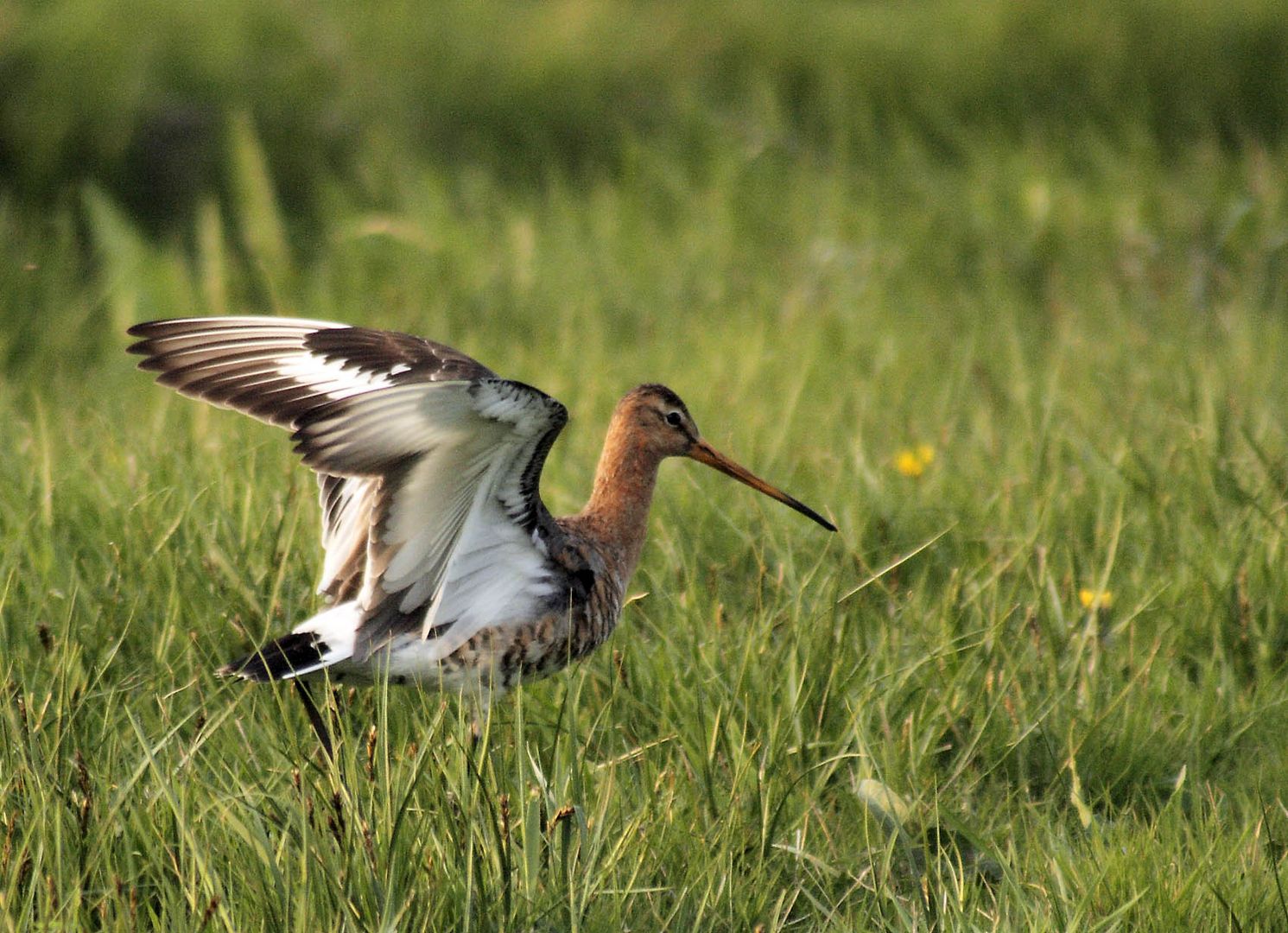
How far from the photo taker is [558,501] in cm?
500

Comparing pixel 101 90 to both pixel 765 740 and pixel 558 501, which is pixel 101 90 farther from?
pixel 765 740

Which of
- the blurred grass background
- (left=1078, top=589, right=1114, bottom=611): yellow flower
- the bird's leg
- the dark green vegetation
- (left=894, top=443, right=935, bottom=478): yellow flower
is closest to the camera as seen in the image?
the dark green vegetation

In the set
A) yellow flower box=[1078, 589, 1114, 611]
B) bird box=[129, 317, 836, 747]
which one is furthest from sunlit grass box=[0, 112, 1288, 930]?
bird box=[129, 317, 836, 747]

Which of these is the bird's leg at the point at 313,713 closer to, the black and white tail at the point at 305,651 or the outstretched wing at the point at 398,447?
the black and white tail at the point at 305,651

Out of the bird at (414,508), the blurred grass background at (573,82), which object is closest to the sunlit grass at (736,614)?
the bird at (414,508)

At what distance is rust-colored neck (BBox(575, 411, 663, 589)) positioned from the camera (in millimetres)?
4223

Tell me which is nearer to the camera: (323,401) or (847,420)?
(323,401)

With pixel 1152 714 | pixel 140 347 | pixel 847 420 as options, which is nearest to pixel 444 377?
pixel 140 347

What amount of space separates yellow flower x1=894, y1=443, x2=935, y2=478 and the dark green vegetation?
0.05m

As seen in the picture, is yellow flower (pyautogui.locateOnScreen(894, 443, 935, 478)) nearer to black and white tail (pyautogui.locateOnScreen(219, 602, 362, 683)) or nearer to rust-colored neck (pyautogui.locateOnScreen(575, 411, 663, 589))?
rust-colored neck (pyautogui.locateOnScreen(575, 411, 663, 589))

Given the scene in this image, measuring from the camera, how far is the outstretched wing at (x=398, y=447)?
336 cm

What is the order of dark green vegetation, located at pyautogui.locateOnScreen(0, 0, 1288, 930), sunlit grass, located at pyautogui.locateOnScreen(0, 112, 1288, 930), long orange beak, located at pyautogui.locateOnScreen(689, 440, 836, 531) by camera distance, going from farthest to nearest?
long orange beak, located at pyautogui.locateOnScreen(689, 440, 836, 531) → dark green vegetation, located at pyautogui.locateOnScreen(0, 0, 1288, 930) → sunlit grass, located at pyautogui.locateOnScreen(0, 112, 1288, 930)

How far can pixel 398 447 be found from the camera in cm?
342

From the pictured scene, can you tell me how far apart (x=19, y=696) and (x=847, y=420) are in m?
3.16
